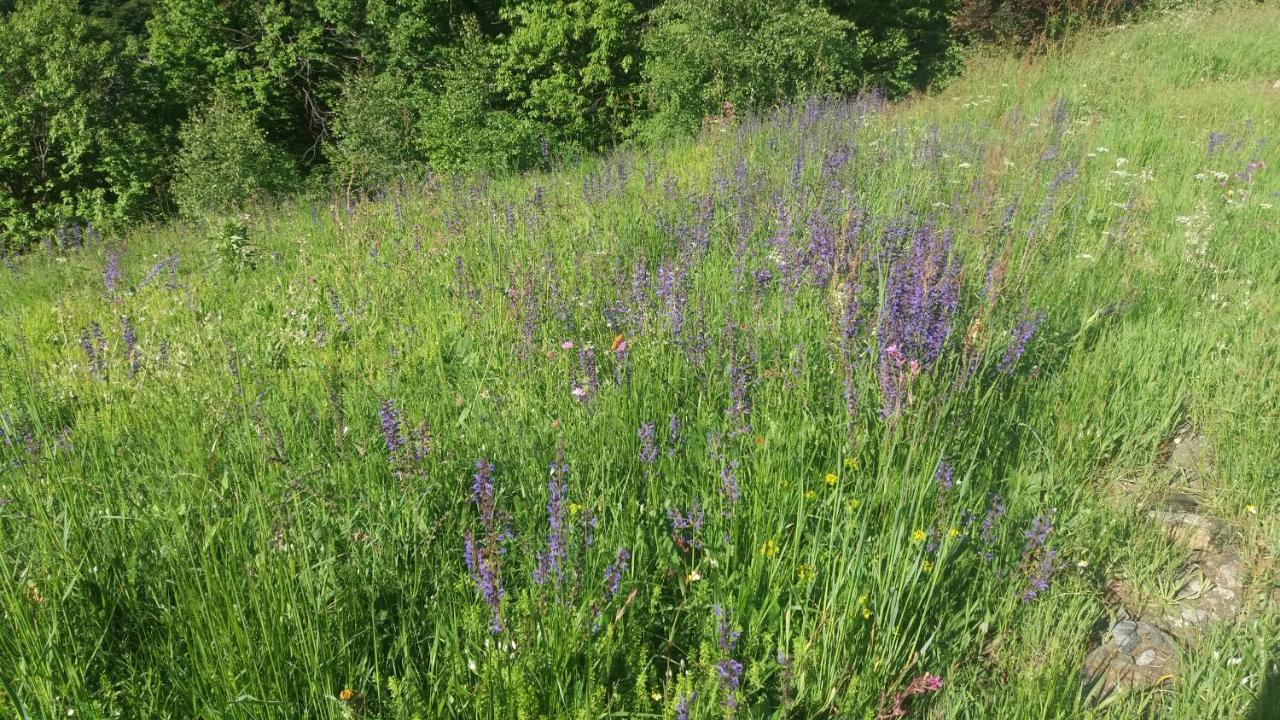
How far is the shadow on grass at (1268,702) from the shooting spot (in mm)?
1651

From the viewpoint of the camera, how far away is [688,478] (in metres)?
2.17

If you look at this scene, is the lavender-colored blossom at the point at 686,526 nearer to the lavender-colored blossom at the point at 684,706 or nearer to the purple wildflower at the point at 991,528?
the lavender-colored blossom at the point at 684,706

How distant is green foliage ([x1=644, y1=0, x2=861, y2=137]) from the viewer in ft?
34.4

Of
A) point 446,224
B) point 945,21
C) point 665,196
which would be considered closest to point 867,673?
point 665,196

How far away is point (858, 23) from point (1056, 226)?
13.9m

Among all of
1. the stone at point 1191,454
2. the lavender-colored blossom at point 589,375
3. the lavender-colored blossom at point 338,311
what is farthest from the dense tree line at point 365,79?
the lavender-colored blossom at point 589,375

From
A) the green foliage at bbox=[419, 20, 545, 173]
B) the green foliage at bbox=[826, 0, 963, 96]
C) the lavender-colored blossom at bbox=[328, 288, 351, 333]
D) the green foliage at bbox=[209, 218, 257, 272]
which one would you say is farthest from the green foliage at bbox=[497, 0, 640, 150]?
the lavender-colored blossom at bbox=[328, 288, 351, 333]

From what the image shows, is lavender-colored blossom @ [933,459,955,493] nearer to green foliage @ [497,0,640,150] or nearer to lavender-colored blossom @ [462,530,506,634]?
lavender-colored blossom @ [462,530,506,634]

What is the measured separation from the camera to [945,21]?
16609mm

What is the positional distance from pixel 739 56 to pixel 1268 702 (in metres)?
10.5

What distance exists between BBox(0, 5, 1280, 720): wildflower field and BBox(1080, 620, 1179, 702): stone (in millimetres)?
25

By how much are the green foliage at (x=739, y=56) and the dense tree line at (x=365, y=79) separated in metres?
0.03

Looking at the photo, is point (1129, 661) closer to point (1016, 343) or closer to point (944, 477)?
point (944, 477)

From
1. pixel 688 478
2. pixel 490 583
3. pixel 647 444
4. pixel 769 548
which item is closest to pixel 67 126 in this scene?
pixel 647 444
